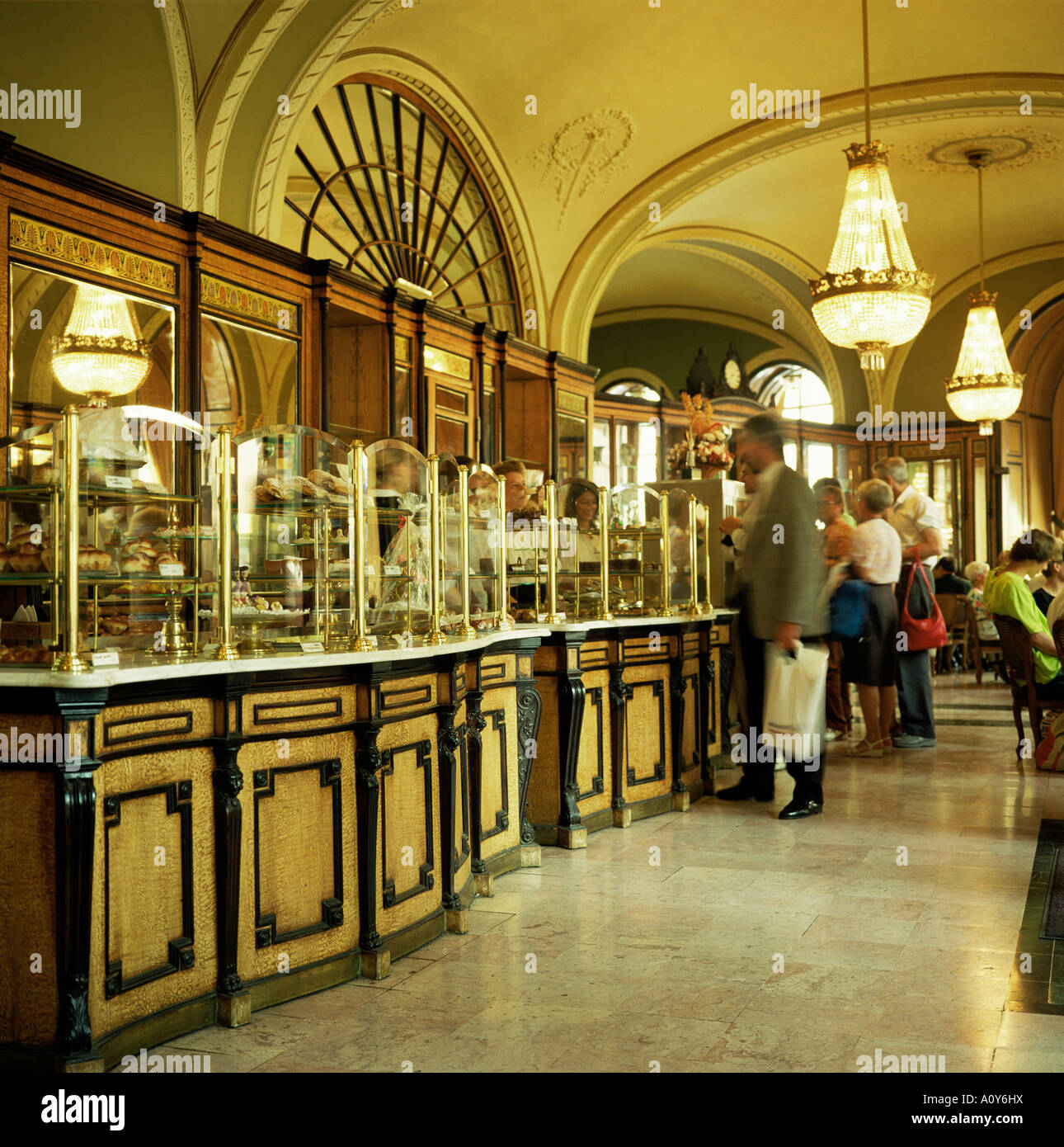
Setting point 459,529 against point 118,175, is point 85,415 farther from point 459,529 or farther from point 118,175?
point 118,175

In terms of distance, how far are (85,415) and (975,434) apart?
14483 mm

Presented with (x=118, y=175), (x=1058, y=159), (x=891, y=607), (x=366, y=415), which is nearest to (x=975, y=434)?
(x=1058, y=159)

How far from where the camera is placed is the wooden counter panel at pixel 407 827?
347 centimetres

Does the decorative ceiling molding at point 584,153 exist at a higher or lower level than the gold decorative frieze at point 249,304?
higher

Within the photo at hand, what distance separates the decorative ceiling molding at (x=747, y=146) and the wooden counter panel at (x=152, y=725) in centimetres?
830

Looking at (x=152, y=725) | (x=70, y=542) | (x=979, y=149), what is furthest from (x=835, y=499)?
(x=979, y=149)

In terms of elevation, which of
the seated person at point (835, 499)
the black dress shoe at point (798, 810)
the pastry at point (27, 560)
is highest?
the seated person at point (835, 499)

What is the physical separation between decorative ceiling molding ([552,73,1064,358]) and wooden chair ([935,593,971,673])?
4791mm

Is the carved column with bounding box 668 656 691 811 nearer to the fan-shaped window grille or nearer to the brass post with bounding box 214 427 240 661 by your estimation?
the brass post with bounding box 214 427 240 661

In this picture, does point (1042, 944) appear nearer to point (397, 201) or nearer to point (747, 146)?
point (397, 201)

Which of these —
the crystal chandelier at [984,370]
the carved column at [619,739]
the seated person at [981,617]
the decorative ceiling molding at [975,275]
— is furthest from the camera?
the decorative ceiling molding at [975,275]

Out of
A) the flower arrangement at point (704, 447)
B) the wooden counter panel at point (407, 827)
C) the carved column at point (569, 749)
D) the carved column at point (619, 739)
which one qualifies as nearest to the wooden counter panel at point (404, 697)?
the wooden counter panel at point (407, 827)

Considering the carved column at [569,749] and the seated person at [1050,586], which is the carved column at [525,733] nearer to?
the carved column at [569,749]

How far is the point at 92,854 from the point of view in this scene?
8.66ft
